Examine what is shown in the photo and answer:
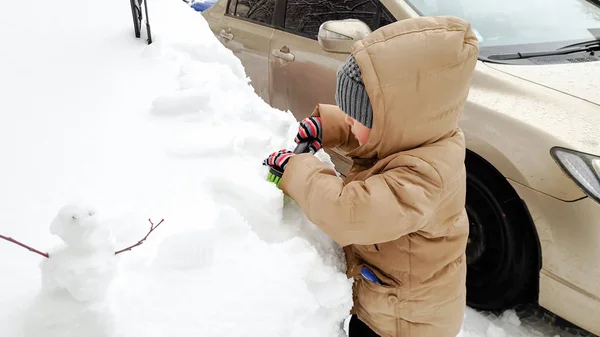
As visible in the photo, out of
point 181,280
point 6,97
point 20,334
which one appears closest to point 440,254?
point 181,280

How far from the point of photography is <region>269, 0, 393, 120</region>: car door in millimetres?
3074

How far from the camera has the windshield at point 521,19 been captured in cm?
262

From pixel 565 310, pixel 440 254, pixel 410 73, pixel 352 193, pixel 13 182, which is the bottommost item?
pixel 565 310

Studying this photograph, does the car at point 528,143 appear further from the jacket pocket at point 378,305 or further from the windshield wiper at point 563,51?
the jacket pocket at point 378,305

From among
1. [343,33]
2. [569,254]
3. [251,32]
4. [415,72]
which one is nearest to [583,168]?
[569,254]

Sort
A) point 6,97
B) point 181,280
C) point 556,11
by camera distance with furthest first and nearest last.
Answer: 1. point 556,11
2. point 6,97
3. point 181,280

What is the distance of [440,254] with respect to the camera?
1471mm

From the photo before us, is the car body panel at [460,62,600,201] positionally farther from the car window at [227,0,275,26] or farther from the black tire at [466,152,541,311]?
the car window at [227,0,275,26]

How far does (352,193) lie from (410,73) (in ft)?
1.13

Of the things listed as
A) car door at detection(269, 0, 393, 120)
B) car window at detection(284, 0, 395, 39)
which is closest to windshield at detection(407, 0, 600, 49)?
car window at detection(284, 0, 395, 39)

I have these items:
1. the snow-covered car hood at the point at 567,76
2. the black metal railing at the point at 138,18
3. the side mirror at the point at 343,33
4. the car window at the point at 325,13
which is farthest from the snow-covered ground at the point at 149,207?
the snow-covered car hood at the point at 567,76

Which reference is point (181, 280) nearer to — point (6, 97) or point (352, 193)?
point (352, 193)

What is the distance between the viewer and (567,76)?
7.41 ft

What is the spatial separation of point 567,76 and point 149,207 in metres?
2.01
